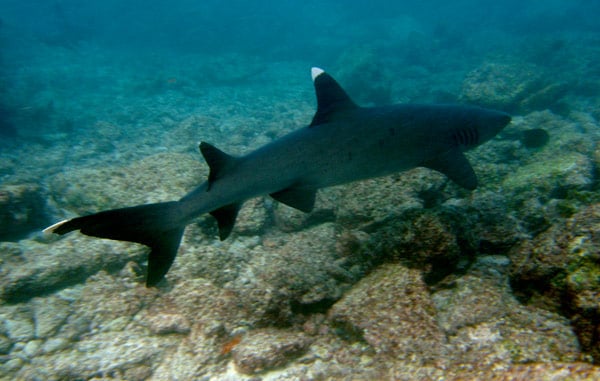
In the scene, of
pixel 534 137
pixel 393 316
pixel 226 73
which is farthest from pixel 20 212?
pixel 226 73

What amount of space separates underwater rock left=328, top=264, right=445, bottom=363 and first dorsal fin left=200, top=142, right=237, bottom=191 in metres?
1.92

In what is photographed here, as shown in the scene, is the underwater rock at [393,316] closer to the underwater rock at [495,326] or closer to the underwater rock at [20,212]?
the underwater rock at [495,326]

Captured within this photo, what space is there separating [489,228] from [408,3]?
87.9m

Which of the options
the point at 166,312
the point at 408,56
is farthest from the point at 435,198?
the point at 408,56

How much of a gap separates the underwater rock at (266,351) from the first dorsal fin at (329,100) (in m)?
2.33

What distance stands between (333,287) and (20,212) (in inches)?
253

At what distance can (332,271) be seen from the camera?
4133 millimetres

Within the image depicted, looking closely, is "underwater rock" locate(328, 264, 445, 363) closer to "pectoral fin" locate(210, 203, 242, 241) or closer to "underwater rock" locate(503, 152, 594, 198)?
"pectoral fin" locate(210, 203, 242, 241)

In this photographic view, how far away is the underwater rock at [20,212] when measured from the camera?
6137 millimetres

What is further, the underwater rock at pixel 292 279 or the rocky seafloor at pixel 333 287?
the underwater rock at pixel 292 279

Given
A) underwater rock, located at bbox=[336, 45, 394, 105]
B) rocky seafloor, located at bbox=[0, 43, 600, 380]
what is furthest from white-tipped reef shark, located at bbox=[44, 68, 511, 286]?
underwater rock, located at bbox=[336, 45, 394, 105]

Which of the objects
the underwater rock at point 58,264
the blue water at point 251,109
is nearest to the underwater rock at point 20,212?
the blue water at point 251,109

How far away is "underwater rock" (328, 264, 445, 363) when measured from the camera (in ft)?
9.51

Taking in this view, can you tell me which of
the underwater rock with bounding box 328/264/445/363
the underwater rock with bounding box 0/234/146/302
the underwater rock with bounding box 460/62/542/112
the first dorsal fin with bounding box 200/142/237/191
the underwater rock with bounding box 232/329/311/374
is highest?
the underwater rock with bounding box 460/62/542/112
